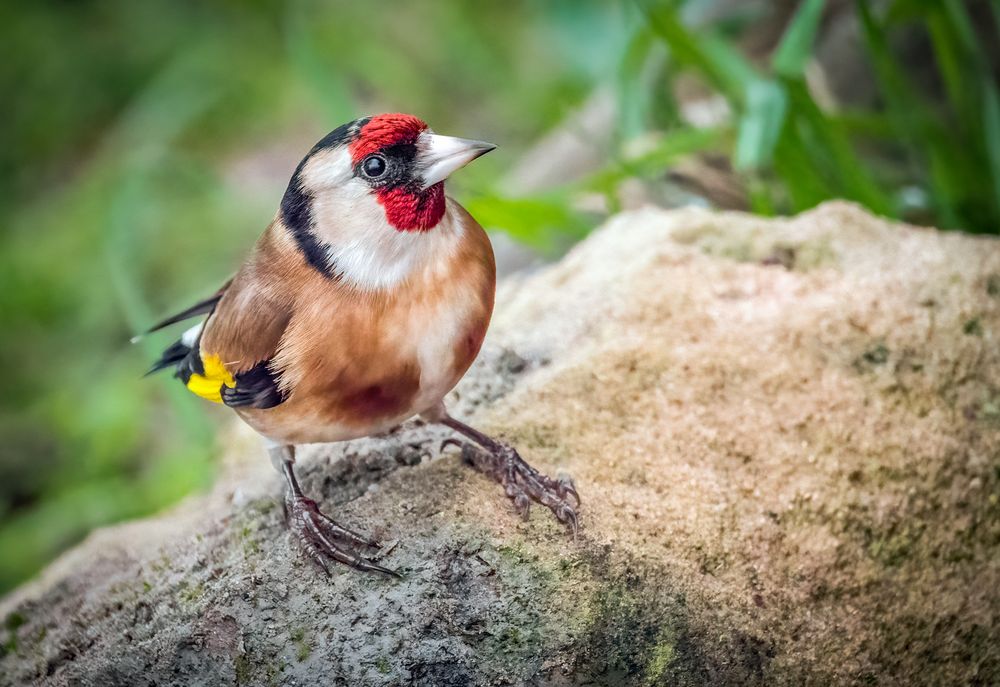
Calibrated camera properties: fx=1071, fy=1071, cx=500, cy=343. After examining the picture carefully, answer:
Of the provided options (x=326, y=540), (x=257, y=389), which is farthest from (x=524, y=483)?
(x=257, y=389)

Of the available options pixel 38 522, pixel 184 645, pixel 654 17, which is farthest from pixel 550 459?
pixel 38 522

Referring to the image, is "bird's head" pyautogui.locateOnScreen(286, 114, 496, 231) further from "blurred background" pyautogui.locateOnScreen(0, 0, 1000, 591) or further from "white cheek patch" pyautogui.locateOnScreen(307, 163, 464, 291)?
"blurred background" pyautogui.locateOnScreen(0, 0, 1000, 591)

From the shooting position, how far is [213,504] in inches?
102

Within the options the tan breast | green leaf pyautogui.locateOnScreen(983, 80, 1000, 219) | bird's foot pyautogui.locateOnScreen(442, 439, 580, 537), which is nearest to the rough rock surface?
bird's foot pyautogui.locateOnScreen(442, 439, 580, 537)

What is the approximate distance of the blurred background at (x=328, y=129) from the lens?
3445 millimetres

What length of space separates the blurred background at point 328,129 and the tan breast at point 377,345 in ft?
4.36

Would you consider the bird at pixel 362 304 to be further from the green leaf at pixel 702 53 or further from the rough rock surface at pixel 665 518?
the green leaf at pixel 702 53

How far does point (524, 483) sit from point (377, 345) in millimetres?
422

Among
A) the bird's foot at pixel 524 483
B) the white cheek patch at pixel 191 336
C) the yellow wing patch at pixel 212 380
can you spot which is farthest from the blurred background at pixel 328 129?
the bird's foot at pixel 524 483

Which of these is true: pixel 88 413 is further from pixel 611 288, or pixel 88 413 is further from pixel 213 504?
pixel 611 288

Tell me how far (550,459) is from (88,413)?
3.08m

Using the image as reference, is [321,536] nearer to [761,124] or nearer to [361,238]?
[361,238]

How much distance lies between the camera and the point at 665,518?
6.89ft

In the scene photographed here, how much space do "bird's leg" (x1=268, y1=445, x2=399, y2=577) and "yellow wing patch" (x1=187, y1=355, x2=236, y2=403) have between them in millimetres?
257
